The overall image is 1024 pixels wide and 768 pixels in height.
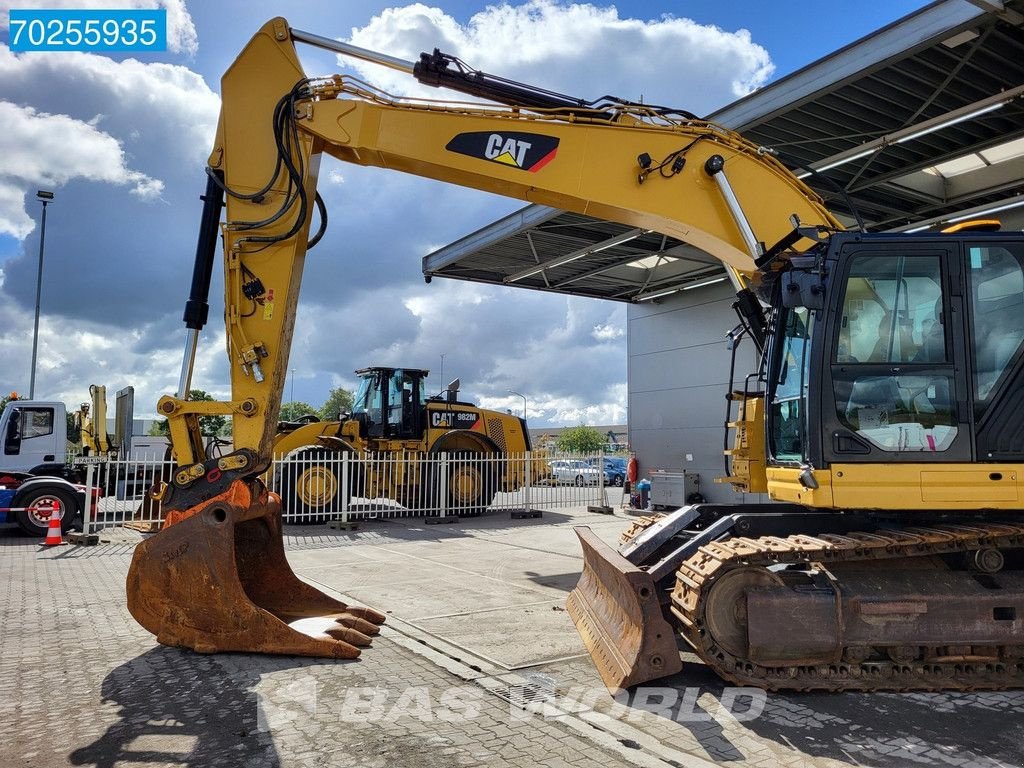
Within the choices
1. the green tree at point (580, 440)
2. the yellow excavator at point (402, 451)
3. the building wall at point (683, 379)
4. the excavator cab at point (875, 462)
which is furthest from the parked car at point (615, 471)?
the green tree at point (580, 440)

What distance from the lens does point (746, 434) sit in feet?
21.6

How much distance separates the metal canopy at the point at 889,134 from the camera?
835 centimetres

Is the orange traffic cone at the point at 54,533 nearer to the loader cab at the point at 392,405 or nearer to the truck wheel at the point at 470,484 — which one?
the loader cab at the point at 392,405

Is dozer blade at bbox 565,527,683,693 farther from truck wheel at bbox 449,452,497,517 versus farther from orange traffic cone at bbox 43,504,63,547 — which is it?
truck wheel at bbox 449,452,497,517

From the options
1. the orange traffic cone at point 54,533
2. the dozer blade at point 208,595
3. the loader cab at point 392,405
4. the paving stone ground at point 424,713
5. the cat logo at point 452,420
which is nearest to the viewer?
the paving stone ground at point 424,713

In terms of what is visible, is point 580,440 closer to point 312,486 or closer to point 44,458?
point 312,486

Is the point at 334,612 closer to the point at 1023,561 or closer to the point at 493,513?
the point at 1023,561

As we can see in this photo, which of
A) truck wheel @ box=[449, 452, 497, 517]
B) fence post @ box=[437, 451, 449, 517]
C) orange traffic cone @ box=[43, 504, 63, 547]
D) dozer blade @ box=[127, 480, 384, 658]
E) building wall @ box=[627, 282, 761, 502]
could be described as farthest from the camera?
building wall @ box=[627, 282, 761, 502]

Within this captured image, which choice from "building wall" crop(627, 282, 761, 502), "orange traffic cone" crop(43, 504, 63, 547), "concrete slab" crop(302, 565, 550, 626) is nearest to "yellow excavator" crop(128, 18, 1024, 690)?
"concrete slab" crop(302, 565, 550, 626)

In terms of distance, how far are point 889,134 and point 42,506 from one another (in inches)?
590

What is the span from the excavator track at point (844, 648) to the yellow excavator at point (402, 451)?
10.5 metres

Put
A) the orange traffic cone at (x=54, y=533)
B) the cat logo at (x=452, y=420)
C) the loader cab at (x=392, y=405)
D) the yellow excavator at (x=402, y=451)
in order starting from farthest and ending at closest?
the cat logo at (x=452, y=420)
the loader cab at (x=392, y=405)
the yellow excavator at (x=402, y=451)
the orange traffic cone at (x=54, y=533)

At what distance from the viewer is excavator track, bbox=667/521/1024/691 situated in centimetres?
467

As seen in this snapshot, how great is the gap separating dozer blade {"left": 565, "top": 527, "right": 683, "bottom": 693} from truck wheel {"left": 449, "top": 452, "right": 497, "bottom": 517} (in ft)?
33.0
